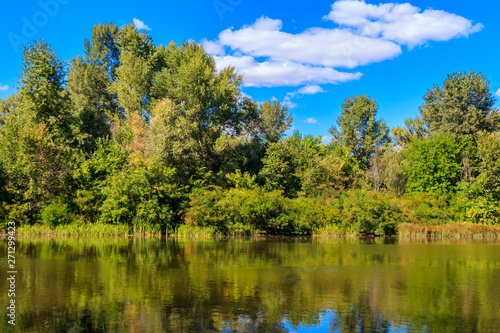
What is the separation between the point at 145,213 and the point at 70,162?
10474 millimetres

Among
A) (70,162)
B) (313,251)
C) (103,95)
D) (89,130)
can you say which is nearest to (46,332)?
(313,251)

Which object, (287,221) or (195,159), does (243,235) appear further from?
(195,159)

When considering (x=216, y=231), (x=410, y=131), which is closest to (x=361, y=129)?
(x=410, y=131)

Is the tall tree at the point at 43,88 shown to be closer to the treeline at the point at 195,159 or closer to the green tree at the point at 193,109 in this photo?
the treeline at the point at 195,159

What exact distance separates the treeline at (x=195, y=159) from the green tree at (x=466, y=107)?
15 cm

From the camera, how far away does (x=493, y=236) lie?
3741cm

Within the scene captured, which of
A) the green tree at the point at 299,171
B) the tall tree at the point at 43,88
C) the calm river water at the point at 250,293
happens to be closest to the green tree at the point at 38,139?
the tall tree at the point at 43,88

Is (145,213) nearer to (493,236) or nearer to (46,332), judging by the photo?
(46,332)

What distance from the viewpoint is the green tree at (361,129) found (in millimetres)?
66188

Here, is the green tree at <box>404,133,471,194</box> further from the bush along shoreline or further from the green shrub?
the green shrub

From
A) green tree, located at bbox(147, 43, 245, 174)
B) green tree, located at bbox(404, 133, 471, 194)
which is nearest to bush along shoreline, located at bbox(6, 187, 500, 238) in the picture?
green tree, located at bbox(147, 43, 245, 174)

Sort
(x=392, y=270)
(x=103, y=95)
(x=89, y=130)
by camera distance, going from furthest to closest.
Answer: (x=103, y=95), (x=89, y=130), (x=392, y=270)

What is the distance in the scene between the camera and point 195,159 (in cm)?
4341

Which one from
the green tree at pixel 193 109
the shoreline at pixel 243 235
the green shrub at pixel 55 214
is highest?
the green tree at pixel 193 109
